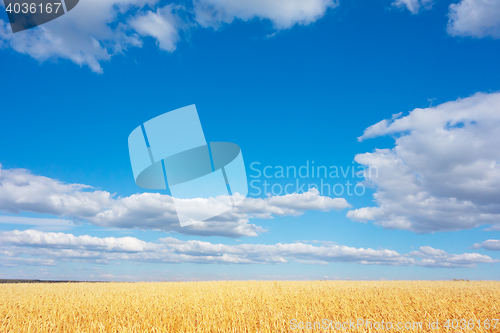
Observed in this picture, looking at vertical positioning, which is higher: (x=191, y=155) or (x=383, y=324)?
(x=191, y=155)

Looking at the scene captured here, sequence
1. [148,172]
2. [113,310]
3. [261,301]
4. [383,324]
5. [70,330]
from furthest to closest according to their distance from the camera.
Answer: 1. [148,172]
2. [261,301]
3. [113,310]
4. [383,324]
5. [70,330]

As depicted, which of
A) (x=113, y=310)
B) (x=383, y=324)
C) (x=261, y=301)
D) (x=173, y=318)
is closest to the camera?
(x=383, y=324)

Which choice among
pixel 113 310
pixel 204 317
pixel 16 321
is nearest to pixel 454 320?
pixel 204 317

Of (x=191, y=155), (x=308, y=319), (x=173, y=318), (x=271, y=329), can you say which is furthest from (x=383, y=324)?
(x=191, y=155)

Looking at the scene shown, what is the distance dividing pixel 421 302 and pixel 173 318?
1221 centimetres

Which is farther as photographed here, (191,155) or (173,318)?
(191,155)

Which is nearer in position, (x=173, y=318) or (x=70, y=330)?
(x=70, y=330)

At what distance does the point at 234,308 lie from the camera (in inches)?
511

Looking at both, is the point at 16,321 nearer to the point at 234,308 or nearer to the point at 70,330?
the point at 70,330

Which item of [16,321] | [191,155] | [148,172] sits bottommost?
[16,321]

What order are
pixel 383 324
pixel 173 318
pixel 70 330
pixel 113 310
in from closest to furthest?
pixel 70 330, pixel 383 324, pixel 173 318, pixel 113 310

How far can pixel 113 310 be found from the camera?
12969 mm

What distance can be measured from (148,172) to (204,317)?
11.7 metres

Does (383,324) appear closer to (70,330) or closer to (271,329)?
(271,329)
